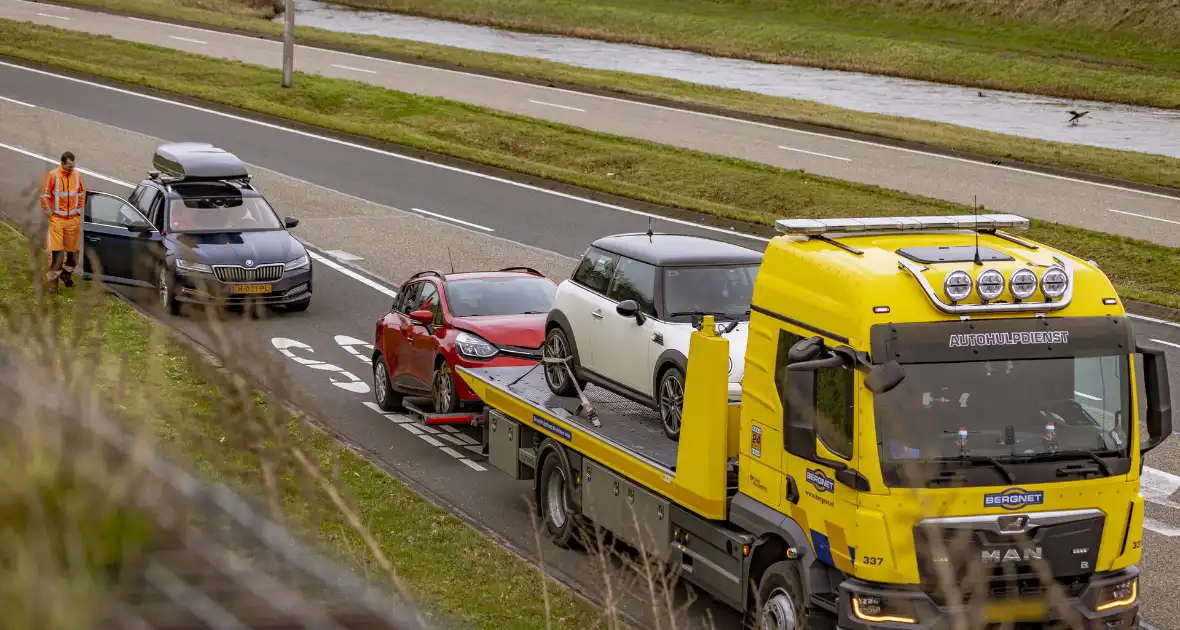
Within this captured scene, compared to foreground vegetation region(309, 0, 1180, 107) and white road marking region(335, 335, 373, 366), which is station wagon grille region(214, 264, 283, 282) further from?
foreground vegetation region(309, 0, 1180, 107)

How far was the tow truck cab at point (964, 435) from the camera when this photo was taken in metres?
8.66

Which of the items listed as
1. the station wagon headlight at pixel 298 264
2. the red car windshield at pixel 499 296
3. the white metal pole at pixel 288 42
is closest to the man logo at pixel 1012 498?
the red car windshield at pixel 499 296

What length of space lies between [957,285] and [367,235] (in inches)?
823

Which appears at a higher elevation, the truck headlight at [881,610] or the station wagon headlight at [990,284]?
the station wagon headlight at [990,284]

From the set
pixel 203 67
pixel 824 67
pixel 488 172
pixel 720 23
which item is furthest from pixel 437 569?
pixel 720 23

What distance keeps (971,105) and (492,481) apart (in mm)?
40971

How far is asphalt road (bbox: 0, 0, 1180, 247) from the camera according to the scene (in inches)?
1247

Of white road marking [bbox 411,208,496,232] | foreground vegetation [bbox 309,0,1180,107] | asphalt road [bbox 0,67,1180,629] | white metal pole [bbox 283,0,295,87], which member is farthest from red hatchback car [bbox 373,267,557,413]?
foreground vegetation [bbox 309,0,1180,107]

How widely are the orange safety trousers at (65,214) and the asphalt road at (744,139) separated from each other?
58.8 feet

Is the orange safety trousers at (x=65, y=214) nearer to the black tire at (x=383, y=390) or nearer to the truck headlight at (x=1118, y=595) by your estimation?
the black tire at (x=383, y=390)

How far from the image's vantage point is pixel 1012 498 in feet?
28.7

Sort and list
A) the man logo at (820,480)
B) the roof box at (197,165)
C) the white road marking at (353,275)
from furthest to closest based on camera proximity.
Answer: the white road marking at (353,275)
the roof box at (197,165)
the man logo at (820,480)

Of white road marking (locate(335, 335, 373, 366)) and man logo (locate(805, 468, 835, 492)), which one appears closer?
man logo (locate(805, 468, 835, 492))

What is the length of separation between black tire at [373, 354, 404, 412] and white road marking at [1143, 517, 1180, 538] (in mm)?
8235
